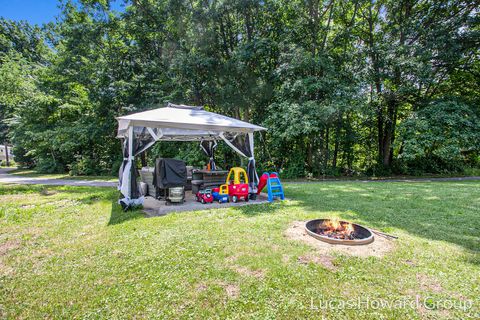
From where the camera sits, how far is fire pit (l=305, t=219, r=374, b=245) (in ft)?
10.9

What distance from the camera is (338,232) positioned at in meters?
3.68

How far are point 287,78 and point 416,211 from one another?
923 centimetres

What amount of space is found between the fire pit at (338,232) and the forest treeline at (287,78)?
7534 mm

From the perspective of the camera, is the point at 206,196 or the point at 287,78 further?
the point at 287,78

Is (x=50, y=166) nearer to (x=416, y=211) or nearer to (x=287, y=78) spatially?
(x=287, y=78)

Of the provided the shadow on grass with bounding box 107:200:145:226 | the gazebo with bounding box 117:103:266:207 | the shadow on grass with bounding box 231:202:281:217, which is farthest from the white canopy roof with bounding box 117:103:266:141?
the shadow on grass with bounding box 231:202:281:217

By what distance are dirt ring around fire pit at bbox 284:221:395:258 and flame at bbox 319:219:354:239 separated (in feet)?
0.91

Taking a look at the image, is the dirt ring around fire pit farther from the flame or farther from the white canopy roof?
the white canopy roof

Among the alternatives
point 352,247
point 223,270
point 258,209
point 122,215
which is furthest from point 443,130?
point 122,215

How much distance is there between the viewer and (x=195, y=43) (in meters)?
13.6

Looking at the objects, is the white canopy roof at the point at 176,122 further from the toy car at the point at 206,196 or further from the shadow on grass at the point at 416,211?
the shadow on grass at the point at 416,211

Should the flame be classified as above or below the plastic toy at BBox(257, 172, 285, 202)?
below

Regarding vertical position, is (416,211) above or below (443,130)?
below

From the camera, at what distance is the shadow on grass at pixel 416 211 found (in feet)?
12.6
